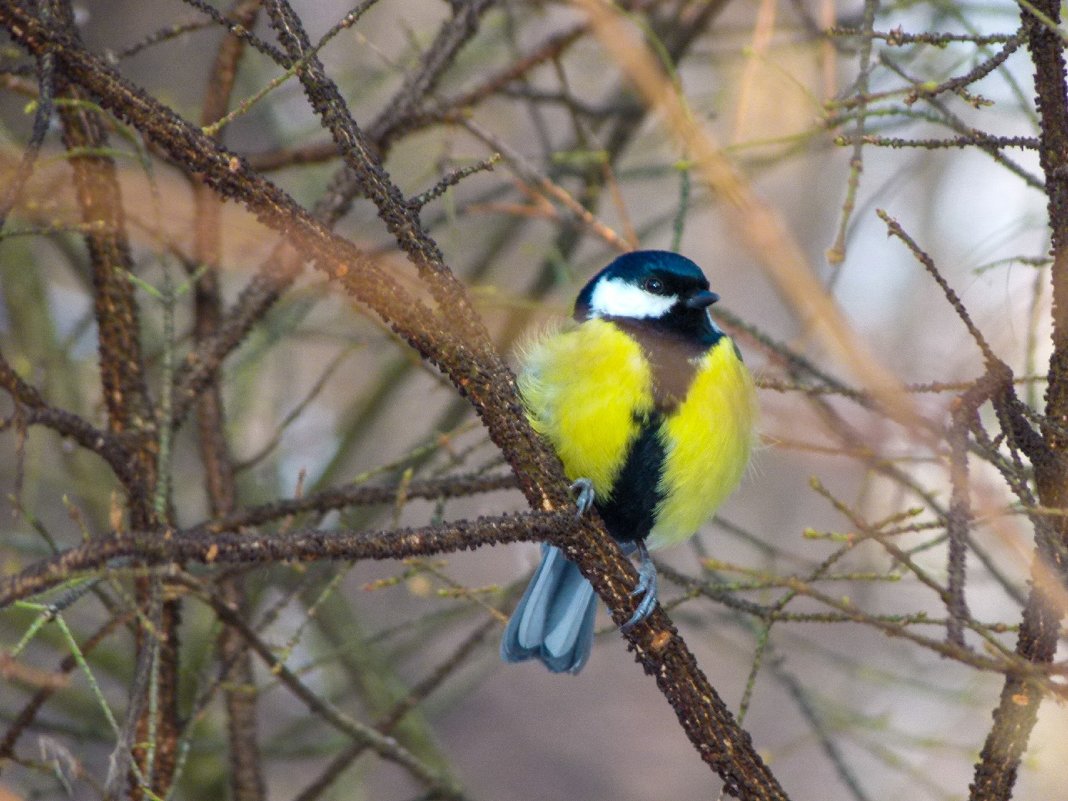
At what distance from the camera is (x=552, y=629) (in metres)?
2.51

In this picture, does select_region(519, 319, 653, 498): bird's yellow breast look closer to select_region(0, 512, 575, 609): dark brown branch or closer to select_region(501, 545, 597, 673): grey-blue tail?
select_region(501, 545, 597, 673): grey-blue tail

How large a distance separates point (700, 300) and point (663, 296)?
0.09 metres

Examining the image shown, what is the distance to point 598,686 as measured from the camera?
6.67 metres

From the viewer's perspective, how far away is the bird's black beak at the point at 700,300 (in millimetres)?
2487

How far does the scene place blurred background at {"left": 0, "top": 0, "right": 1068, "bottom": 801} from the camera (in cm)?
212

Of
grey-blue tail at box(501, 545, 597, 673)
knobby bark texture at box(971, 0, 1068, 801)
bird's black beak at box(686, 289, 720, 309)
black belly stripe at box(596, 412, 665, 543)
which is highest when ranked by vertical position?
bird's black beak at box(686, 289, 720, 309)

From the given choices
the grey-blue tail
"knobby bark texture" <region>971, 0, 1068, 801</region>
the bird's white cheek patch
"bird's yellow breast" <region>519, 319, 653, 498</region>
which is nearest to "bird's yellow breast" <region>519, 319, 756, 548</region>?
"bird's yellow breast" <region>519, 319, 653, 498</region>

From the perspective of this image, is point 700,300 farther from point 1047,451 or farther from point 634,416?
point 1047,451

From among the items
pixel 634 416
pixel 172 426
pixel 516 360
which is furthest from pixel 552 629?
pixel 172 426

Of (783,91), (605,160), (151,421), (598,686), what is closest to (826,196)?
(783,91)

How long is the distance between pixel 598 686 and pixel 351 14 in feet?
18.6

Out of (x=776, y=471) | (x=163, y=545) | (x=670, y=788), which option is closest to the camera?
(x=163, y=545)

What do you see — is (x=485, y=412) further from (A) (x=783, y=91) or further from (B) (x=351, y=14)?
(A) (x=783, y=91)

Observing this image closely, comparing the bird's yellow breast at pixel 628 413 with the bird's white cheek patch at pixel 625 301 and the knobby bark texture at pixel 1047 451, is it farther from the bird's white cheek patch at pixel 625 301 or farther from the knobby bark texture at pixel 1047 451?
the knobby bark texture at pixel 1047 451
